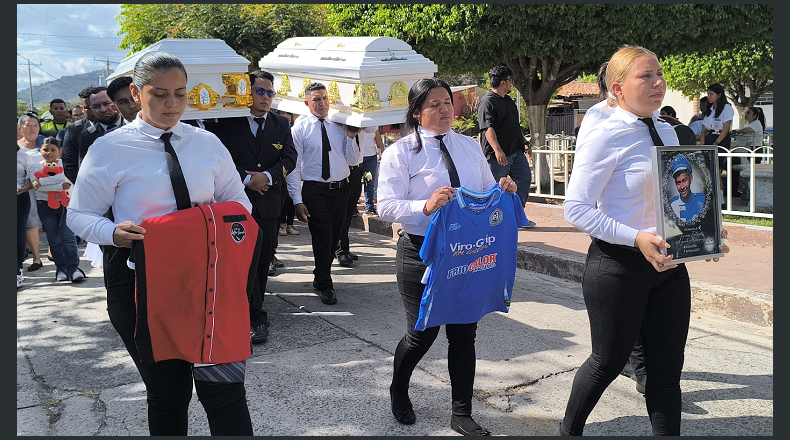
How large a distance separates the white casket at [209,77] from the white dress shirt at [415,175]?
2.17 meters

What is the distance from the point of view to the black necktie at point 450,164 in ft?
11.5

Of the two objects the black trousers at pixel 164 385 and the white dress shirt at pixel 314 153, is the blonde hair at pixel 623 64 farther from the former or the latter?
the white dress shirt at pixel 314 153

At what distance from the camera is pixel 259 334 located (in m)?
5.13

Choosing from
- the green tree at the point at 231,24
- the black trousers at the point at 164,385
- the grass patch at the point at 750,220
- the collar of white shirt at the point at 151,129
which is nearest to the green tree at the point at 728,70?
the green tree at the point at 231,24

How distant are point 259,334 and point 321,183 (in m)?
1.77

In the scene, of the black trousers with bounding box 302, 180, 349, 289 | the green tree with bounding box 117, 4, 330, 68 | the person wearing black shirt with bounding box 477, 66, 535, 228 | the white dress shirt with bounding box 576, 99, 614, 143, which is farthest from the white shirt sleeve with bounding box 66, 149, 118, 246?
the green tree with bounding box 117, 4, 330, 68

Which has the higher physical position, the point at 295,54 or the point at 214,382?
the point at 295,54

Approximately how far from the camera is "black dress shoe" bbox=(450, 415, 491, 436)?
3451 mm

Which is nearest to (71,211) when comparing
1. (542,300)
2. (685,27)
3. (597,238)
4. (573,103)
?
(597,238)

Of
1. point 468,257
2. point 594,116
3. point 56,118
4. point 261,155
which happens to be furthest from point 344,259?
A: point 56,118

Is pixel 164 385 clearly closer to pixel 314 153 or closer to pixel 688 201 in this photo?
pixel 688 201

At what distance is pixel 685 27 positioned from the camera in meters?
11.8

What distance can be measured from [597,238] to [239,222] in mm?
1608

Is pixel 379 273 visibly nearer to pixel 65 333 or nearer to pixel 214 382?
pixel 65 333
